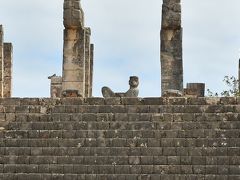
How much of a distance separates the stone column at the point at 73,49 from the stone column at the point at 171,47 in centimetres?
227

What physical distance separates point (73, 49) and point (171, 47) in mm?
2726

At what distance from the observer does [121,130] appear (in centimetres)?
1723

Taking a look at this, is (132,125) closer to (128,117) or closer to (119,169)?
(128,117)

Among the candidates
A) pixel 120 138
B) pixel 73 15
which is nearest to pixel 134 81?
pixel 73 15

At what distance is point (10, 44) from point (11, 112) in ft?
25.3

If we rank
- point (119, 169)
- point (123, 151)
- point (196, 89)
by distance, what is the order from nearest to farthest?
1. point (119, 169)
2. point (123, 151)
3. point (196, 89)

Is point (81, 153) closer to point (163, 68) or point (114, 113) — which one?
point (114, 113)

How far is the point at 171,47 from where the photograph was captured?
2145cm

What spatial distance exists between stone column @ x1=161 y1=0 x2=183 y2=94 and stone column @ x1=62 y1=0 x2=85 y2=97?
227 cm

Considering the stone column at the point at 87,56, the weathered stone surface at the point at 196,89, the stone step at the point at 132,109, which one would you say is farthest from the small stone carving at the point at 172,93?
the stone column at the point at 87,56

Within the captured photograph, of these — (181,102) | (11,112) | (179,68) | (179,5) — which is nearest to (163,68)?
(179,68)

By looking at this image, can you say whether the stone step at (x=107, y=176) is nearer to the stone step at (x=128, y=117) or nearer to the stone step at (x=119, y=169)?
the stone step at (x=119, y=169)

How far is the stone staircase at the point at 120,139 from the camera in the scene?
16.3m

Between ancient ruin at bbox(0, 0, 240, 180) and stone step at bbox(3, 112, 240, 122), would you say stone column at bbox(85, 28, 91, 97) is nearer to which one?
ancient ruin at bbox(0, 0, 240, 180)
